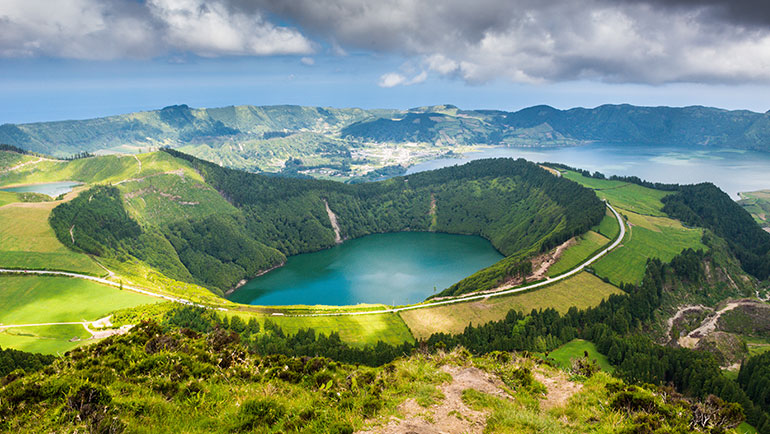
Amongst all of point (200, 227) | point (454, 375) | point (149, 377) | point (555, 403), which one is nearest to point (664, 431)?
point (555, 403)

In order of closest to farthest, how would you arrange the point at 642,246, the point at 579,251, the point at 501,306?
the point at 501,306 < the point at 579,251 < the point at 642,246

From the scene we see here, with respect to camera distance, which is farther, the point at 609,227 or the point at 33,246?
the point at 609,227

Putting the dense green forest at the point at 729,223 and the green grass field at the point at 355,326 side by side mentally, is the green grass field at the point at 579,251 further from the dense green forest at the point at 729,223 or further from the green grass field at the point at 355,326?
the green grass field at the point at 355,326

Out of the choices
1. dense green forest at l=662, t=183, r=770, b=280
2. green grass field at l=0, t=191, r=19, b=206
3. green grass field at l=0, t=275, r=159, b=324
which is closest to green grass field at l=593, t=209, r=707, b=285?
dense green forest at l=662, t=183, r=770, b=280

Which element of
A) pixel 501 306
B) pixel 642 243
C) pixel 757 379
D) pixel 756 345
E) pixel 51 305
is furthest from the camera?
pixel 642 243

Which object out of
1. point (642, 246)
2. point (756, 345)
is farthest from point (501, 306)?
point (642, 246)

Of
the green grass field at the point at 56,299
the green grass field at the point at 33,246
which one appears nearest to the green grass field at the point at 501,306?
the green grass field at the point at 56,299

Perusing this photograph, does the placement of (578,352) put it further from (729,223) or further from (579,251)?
(729,223)
